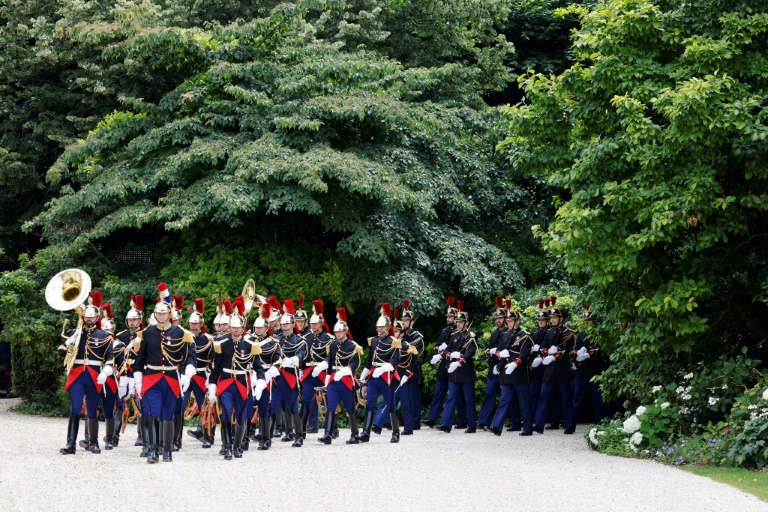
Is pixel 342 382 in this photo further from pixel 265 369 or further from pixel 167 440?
pixel 167 440

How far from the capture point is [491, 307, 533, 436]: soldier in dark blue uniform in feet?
53.8

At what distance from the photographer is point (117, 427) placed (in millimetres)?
14188

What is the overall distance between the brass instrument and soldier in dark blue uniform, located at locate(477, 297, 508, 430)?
7186mm

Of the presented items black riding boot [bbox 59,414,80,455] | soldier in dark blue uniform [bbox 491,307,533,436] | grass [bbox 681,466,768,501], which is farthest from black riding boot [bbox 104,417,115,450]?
grass [bbox 681,466,768,501]

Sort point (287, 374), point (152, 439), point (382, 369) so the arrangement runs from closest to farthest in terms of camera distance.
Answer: point (152, 439)
point (287, 374)
point (382, 369)

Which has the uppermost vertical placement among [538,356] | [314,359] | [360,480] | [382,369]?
[538,356]

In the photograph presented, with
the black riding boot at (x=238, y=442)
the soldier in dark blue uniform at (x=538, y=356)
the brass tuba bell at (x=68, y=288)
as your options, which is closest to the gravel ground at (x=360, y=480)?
the black riding boot at (x=238, y=442)

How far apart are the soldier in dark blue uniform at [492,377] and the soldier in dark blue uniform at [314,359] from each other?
3.19 m

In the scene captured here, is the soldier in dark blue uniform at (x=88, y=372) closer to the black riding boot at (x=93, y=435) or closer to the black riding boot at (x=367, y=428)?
the black riding boot at (x=93, y=435)

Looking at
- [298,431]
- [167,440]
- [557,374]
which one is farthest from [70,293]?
[557,374]

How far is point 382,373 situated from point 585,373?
4103 millimetres

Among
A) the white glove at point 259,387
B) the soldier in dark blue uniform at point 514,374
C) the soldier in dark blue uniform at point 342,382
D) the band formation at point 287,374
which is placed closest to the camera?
the band formation at point 287,374

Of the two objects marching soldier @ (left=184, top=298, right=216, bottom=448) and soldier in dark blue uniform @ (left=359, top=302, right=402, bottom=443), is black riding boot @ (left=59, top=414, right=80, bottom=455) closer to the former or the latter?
marching soldier @ (left=184, top=298, right=216, bottom=448)

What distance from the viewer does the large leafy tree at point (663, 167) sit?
12.2 m
